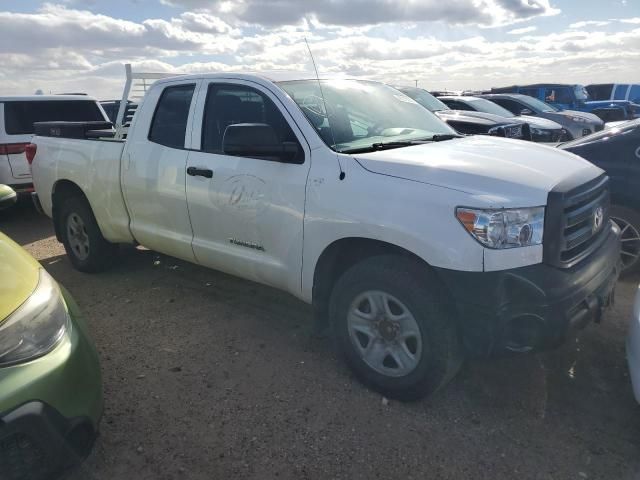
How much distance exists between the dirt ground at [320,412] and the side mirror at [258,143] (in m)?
1.39

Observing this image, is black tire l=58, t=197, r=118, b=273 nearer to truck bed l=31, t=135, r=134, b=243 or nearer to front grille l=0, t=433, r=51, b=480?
truck bed l=31, t=135, r=134, b=243

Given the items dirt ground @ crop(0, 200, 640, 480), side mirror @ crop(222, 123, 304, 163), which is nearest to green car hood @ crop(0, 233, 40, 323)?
dirt ground @ crop(0, 200, 640, 480)

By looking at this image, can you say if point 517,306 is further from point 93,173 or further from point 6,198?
point 93,173

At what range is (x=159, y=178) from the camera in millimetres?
4094

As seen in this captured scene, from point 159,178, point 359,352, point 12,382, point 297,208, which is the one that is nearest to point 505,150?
point 297,208

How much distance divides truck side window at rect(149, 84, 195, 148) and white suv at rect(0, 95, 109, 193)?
4.43 meters

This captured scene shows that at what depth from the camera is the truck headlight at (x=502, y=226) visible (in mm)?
2473

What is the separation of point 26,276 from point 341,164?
1706 millimetres

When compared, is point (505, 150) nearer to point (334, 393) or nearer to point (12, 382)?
point (334, 393)

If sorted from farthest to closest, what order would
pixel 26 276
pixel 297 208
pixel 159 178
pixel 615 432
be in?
pixel 159 178 → pixel 297 208 → pixel 615 432 → pixel 26 276

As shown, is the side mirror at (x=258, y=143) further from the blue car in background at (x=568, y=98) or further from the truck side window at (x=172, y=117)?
the blue car in background at (x=568, y=98)

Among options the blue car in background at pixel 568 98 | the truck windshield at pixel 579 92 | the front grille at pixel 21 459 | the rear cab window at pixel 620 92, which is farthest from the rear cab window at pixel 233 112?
the rear cab window at pixel 620 92

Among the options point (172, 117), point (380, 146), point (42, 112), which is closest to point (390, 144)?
point (380, 146)

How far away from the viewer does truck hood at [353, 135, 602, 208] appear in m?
2.54
